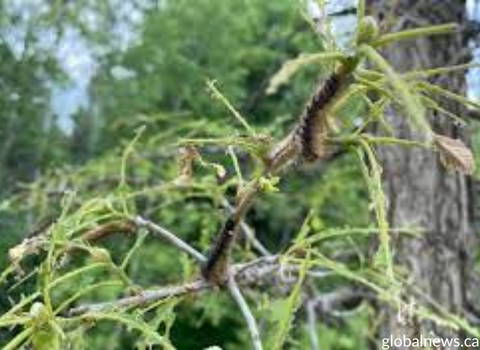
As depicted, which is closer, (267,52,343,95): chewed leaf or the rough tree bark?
(267,52,343,95): chewed leaf

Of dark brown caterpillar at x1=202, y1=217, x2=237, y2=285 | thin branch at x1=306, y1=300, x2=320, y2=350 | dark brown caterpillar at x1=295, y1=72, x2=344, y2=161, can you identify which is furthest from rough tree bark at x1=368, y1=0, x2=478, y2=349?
dark brown caterpillar at x1=295, y1=72, x2=344, y2=161

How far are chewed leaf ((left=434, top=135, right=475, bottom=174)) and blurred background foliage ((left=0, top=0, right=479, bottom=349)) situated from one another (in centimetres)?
89

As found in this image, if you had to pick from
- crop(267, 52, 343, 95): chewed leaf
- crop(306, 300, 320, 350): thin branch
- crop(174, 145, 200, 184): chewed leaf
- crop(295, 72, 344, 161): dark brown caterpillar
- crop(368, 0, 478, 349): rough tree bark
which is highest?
crop(267, 52, 343, 95): chewed leaf

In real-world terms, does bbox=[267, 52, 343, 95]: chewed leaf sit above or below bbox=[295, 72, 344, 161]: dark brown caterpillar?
above

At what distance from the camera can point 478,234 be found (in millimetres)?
1398

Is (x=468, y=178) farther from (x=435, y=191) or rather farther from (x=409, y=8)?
(x=409, y=8)

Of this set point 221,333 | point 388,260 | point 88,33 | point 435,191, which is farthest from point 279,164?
point 221,333

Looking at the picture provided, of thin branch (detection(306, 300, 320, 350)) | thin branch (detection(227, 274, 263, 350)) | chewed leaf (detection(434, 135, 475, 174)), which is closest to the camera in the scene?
chewed leaf (detection(434, 135, 475, 174))

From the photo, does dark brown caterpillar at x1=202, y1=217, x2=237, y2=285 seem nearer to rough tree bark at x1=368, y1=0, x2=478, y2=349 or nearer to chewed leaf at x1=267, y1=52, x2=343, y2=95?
chewed leaf at x1=267, y1=52, x2=343, y2=95

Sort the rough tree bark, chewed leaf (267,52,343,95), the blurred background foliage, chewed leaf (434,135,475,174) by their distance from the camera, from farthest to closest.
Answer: the blurred background foliage < the rough tree bark < chewed leaf (434,135,475,174) < chewed leaf (267,52,343,95)

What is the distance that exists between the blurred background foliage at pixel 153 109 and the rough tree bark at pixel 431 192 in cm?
18

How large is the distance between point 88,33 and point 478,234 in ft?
2.94

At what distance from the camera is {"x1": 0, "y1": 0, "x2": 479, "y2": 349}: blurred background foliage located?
1596mm

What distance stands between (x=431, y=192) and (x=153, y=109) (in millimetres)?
891
